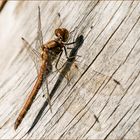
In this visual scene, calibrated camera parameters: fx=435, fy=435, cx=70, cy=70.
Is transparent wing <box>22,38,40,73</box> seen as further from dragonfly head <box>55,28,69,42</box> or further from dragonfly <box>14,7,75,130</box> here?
dragonfly head <box>55,28,69,42</box>

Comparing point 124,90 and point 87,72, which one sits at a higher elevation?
point 87,72

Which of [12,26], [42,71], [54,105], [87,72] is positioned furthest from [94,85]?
[12,26]

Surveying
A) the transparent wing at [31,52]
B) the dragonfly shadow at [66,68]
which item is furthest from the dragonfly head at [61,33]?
the transparent wing at [31,52]

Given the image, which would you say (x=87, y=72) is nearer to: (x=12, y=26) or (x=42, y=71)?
(x=42, y=71)

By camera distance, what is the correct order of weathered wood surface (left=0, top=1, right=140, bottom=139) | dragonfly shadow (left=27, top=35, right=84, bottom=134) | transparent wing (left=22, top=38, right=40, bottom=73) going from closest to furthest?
weathered wood surface (left=0, top=1, right=140, bottom=139), dragonfly shadow (left=27, top=35, right=84, bottom=134), transparent wing (left=22, top=38, right=40, bottom=73)

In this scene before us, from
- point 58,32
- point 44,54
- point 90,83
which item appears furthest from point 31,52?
point 90,83

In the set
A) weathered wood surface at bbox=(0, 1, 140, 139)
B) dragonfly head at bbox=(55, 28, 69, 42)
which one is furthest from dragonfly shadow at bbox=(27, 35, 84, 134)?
dragonfly head at bbox=(55, 28, 69, 42)
